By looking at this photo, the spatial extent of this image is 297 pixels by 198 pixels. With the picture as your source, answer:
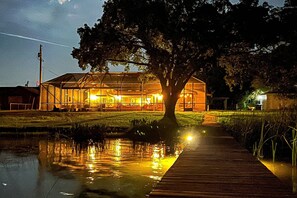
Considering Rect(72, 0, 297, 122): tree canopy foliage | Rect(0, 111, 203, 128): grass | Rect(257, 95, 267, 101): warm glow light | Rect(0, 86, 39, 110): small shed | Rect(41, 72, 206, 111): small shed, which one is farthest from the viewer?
Rect(257, 95, 267, 101): warm glow light

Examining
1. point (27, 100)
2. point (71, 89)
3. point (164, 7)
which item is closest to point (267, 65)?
point (164, 7)

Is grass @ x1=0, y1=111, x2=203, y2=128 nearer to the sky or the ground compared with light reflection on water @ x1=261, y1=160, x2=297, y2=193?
nearer to the sky

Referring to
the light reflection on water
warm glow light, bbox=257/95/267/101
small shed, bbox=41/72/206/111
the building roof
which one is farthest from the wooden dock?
warm glow light, bbox=257/95/267/101

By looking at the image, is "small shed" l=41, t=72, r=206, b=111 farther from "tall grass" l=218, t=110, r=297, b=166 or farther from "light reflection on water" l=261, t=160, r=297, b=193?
"light reflection on water" l=261, t=160, r=297, b=193

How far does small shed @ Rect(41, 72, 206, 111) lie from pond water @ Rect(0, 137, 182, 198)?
30227 millimetres

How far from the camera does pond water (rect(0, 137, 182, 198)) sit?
357 inches

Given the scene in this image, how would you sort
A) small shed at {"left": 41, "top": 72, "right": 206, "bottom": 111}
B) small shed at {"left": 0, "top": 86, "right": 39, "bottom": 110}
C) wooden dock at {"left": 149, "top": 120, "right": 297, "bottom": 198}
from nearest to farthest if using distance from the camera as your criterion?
wooden dock at {"left": 149, "top": 120, "right": 297, "bottom": 198} < small shed at {"left": 41, "top": 72, "right": 206, "bottom": 111} < small shed at {"left": 0, "top": 86, "right": 39, "bottom": 110}

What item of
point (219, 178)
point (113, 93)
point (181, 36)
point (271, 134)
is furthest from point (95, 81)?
point (219, 178)

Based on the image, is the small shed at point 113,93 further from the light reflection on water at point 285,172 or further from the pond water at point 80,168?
the light reflection on water at point 285,172

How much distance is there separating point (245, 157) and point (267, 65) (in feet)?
59.8

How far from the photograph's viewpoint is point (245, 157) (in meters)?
10.3

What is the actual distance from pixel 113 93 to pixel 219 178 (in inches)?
1761

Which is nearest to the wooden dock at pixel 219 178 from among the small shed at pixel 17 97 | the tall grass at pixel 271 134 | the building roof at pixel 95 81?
the tall grass at pixel 271 134

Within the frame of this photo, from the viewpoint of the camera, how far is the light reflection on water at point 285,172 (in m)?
10.5
